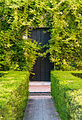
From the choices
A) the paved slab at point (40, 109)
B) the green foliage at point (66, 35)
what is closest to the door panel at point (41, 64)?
the green foliage at point (66, 35)

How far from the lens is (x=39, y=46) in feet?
31.7

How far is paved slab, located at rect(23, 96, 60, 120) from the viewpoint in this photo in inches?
199

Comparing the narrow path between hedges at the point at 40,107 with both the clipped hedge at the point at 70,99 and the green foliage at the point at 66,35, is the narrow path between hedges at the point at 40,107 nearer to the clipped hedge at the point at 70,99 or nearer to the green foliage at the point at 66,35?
the clipped hedge at the point at 70,99

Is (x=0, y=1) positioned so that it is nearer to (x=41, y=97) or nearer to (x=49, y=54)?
(x=49, y=54)

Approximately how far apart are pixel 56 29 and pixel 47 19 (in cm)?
83

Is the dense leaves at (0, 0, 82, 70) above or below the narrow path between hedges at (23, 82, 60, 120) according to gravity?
above

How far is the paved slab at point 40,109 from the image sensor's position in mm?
5051

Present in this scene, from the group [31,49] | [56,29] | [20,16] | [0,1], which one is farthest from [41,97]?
[0,1]

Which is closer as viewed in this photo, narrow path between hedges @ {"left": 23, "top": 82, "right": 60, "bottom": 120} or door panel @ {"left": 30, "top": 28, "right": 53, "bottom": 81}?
narrow path between hedges @ {"left": 23, "top": 82, "right": 60, "bottom": 120}

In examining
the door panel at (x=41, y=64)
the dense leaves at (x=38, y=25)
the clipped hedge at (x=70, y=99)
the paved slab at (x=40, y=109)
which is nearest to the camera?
the clipped hedge at (x=70, y=99)

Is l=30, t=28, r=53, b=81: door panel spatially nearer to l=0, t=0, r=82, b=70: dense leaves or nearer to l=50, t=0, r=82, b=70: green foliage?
l=0, t=0, r=82, b=70: dense leaves

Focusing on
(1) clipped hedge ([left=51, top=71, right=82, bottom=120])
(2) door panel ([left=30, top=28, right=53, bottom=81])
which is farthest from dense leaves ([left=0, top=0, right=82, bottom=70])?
(1) clipped hedge ([left=51, top=71, right=82, bottom=120])

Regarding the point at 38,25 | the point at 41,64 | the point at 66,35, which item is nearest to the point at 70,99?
the point at 66,35

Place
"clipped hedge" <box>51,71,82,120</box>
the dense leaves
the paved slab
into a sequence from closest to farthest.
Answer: "clipped hedge" <box>51,71,82,120</box> < the paved slab < the dense leaves
